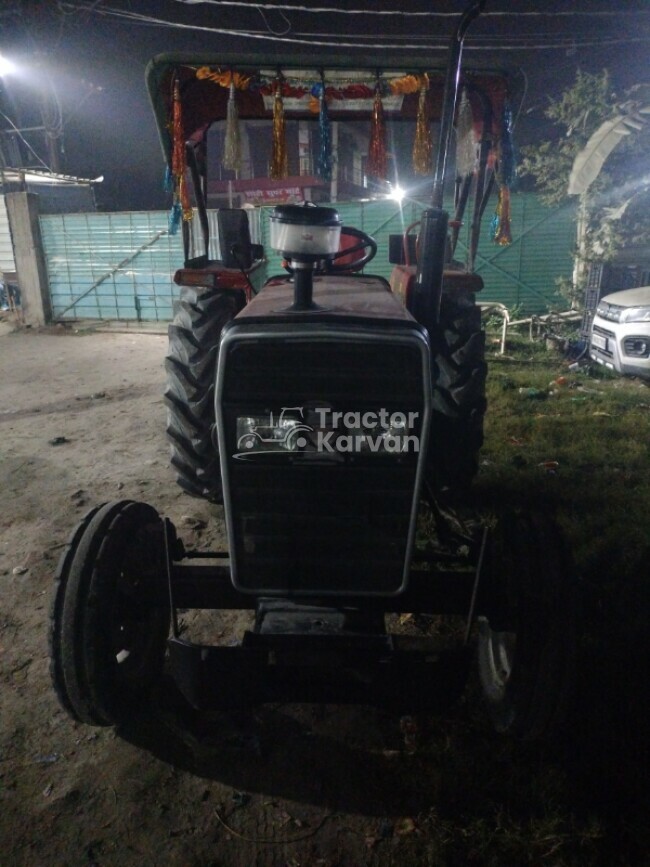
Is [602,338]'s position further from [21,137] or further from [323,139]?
[21,137]

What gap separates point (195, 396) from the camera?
145 inches

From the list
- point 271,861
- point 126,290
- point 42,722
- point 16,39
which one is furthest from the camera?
point 16,39

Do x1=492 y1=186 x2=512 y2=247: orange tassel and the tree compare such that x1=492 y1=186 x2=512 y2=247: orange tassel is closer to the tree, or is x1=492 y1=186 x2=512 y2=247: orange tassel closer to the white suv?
the white suv

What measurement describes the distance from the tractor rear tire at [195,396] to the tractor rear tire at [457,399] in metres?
1.45

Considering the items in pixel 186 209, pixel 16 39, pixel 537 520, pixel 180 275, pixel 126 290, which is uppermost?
pixel 16 39

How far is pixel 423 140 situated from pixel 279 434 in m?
3.08

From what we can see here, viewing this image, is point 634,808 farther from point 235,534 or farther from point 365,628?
point 235,534

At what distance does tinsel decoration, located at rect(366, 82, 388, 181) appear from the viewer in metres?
4.08

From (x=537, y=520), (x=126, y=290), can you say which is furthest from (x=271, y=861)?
(x=126, y=290)

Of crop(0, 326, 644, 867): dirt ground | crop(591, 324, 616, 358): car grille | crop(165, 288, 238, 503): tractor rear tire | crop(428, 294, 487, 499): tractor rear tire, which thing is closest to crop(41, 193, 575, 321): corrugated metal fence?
crop(591, 324, 616, 358): car grille

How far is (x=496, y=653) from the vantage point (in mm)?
2588

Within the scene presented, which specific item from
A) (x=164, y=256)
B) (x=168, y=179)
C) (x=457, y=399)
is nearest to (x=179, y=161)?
(x=168, y=179)

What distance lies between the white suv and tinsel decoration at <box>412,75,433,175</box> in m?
4.15

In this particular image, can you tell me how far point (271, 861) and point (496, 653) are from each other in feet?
4.04
